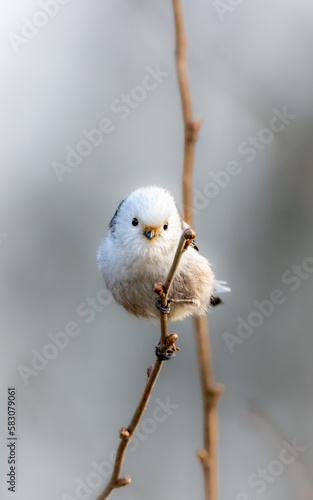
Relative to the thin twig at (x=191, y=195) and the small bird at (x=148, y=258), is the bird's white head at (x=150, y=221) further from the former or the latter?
the thin twig at (x=191, y=195)

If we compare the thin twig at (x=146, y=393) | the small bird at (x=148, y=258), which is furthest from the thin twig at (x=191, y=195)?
the small bird at (x=148, y=258)

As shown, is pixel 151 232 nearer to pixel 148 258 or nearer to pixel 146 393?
Answer: pixel 148 258

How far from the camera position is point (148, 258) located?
8.17 ft

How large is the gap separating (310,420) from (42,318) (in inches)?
92.0

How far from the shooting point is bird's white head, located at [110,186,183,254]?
92.4 inches

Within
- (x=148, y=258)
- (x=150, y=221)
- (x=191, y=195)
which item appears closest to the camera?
(x=191, y=195)

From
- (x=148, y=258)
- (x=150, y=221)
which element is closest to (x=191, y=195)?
(x=150, y=221)

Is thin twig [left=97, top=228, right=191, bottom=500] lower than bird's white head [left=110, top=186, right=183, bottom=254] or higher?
lower

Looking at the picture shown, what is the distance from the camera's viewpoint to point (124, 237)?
2.60 metres

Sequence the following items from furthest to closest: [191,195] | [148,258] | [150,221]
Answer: [148,258] → [150,221] → [191,195]

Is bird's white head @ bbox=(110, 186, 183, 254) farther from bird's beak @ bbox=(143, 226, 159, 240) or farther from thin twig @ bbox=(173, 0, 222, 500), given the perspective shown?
thin twig @ bbox=(173, 0, 222, 500)

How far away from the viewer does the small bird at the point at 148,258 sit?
2383 mm

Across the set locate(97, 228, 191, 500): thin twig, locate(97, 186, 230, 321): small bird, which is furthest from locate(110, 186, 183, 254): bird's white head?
locate(97, 228, 191, 500): thin twig

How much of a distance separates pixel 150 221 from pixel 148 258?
0.70ft
